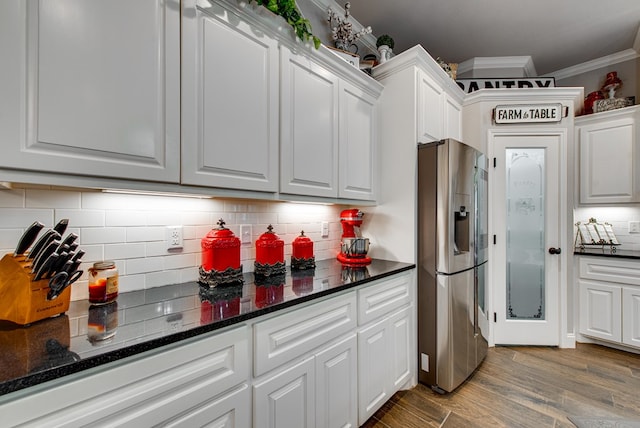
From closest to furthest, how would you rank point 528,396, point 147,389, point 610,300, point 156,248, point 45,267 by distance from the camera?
1. point 147,389
2. point 45,267
3. point 156,248
4. point 528,396
5. point 610,300

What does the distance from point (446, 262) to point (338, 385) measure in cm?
110

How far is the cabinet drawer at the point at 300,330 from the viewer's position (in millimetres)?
1112

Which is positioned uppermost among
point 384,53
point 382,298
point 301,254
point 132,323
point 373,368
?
point 384,53

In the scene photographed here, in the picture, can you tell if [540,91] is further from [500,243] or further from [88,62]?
[88,62]

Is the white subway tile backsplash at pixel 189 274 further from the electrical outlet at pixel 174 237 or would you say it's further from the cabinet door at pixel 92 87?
the cabinet door at pixel 92 87

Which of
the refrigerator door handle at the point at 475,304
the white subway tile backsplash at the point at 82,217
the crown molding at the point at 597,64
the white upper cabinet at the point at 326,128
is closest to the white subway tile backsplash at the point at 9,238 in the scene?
the white subway tile backsplash at the point at 82,217

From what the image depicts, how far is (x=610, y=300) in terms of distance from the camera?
2670 millimetres

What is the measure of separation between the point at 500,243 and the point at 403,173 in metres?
1.44

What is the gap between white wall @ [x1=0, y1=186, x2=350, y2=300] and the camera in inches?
42.1

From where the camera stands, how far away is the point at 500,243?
9.20 feet

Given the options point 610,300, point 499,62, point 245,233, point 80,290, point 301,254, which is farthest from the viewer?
point 499,62

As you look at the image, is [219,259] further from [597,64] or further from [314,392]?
[597,64]

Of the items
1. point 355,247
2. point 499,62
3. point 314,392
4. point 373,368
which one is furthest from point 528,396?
point 499,62

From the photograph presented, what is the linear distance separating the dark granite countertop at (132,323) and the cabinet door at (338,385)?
317 millimetres
